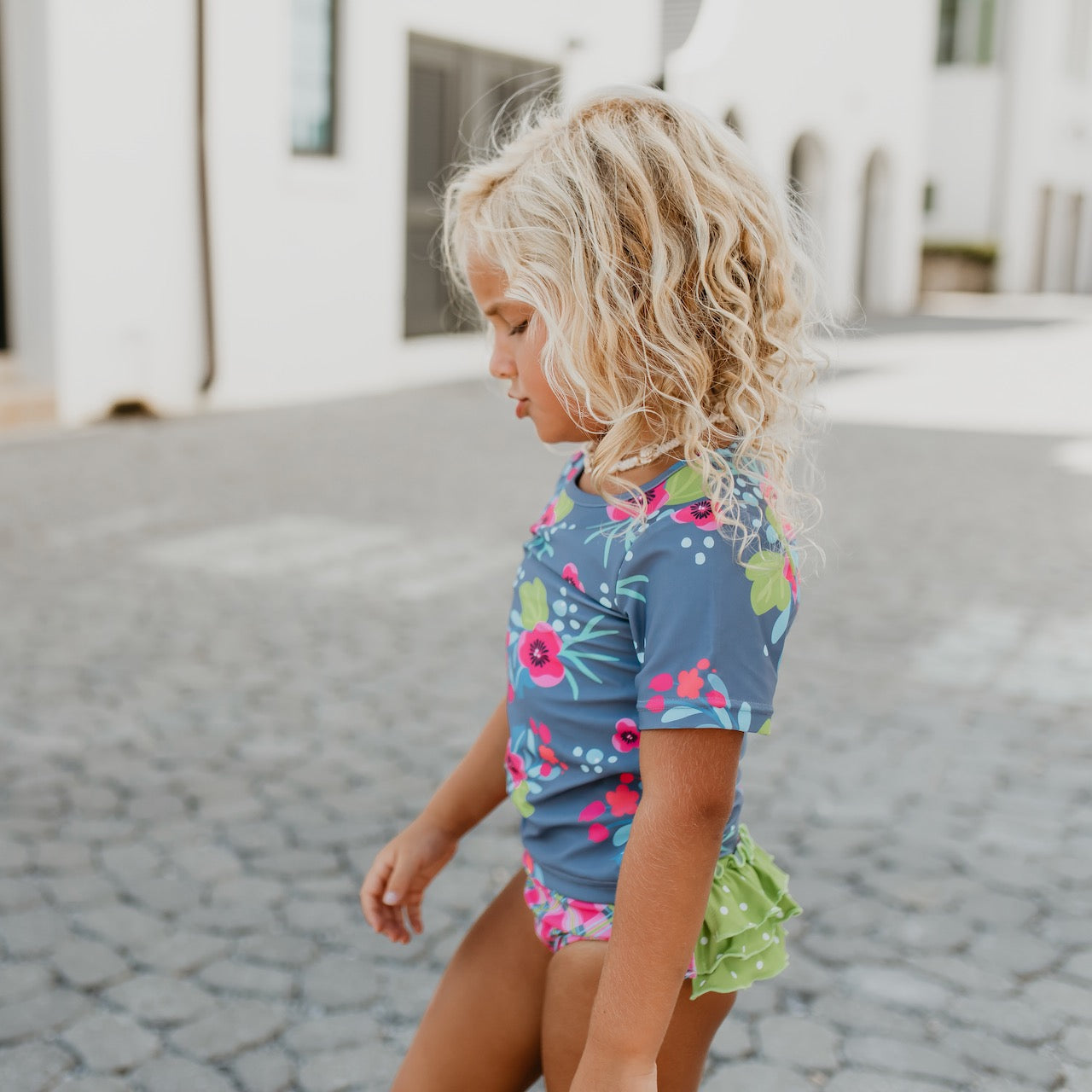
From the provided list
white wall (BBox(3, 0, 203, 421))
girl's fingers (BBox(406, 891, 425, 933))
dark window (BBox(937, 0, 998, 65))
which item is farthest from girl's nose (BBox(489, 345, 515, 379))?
dark window (BBox(937, 0, 998, 65))

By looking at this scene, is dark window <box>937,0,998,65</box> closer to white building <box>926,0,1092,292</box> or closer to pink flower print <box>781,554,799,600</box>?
white building <box>926,0,1092,292</box>

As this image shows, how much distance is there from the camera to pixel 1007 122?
28.5 metres

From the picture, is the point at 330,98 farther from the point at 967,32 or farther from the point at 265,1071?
the point at 967,32

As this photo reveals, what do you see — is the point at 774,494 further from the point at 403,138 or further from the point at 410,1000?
the point at 403,138

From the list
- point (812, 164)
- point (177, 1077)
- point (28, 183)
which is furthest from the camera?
point (812, 164)

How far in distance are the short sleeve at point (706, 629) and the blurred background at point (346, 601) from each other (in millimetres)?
391

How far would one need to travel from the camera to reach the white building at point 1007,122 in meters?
28.1

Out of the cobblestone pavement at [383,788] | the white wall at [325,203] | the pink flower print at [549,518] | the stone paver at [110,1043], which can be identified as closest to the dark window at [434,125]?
the white wall at [325,203]

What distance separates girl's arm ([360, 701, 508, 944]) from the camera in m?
1.66

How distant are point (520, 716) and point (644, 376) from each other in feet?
1.36

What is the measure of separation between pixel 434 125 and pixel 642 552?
1201cm

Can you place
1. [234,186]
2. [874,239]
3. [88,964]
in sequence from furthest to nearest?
[874,239] < [234,186] < [88,964]

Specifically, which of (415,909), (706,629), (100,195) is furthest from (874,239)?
(706,629)

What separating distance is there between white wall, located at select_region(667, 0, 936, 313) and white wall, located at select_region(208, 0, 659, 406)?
435cm
